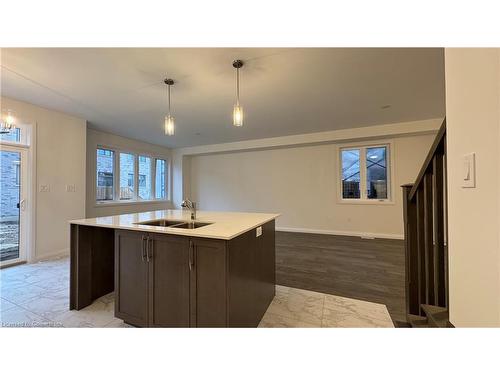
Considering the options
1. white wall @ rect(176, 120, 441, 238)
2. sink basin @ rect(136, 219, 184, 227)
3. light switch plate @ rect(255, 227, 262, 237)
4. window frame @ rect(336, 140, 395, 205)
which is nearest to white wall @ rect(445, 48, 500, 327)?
light switch plate @ rect(255, 227, 262, 237)

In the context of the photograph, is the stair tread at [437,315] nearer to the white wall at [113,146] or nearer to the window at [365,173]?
the window at [365,173]

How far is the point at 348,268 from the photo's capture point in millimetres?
3248

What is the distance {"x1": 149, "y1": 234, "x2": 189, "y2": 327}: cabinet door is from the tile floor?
1.55 feet

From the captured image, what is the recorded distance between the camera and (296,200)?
5.96 meters

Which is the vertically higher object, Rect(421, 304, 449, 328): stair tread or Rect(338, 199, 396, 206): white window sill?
Rect(338, 199, 396, 206): white window sill

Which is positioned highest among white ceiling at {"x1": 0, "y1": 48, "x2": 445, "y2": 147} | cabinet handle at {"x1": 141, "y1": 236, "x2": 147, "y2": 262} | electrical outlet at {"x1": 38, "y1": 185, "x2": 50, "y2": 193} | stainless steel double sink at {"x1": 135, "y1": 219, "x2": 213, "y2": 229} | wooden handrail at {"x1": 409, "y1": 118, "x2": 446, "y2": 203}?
white ceiling at {"x1": 0, "y1": 48, "x2": 445, "y2": 147}

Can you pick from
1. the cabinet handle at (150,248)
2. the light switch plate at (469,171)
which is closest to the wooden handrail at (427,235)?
the light switch plate at (469,171)

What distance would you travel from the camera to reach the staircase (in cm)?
120

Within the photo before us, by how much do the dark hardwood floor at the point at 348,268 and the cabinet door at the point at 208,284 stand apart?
1.48m

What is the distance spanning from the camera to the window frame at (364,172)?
4992mm

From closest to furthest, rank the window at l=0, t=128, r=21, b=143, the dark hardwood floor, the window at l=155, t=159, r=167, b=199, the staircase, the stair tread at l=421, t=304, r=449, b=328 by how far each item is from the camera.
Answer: the stair tread at l=421, t=304, r=449, b=328 → the staircase → the dark hardwood floor → the window at l=0, t=128, r=21, b=143 → the window at l=155, t=159, r=167, b=199

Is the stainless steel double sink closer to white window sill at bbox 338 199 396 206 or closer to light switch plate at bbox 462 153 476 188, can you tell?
light switch plate at bbox 462 153 476 188
